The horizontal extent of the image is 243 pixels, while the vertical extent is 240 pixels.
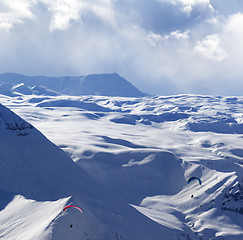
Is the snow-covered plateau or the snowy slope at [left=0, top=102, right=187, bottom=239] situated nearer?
the snowy slope at [left=0, top=102, right=187, bottom=239]

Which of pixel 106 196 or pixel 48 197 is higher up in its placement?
pixel 48 197

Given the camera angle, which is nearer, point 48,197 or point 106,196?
point 48,197

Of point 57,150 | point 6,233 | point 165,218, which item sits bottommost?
point 165,218

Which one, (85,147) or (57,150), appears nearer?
(57,150)

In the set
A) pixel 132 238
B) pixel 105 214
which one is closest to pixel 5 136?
pixel 105 214

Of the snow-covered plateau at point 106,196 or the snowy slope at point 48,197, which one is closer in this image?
the snowy slope at point 48,197

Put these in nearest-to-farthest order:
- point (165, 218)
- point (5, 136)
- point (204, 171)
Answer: point (165, 218), point (5, 136), point (204, 171)

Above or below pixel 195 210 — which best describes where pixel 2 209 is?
above

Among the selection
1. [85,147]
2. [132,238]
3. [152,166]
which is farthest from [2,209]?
[85,147]

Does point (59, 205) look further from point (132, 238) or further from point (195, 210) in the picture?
point (195, 210)

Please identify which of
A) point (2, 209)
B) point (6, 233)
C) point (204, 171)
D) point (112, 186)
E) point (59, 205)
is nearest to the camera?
point (6, 233)
